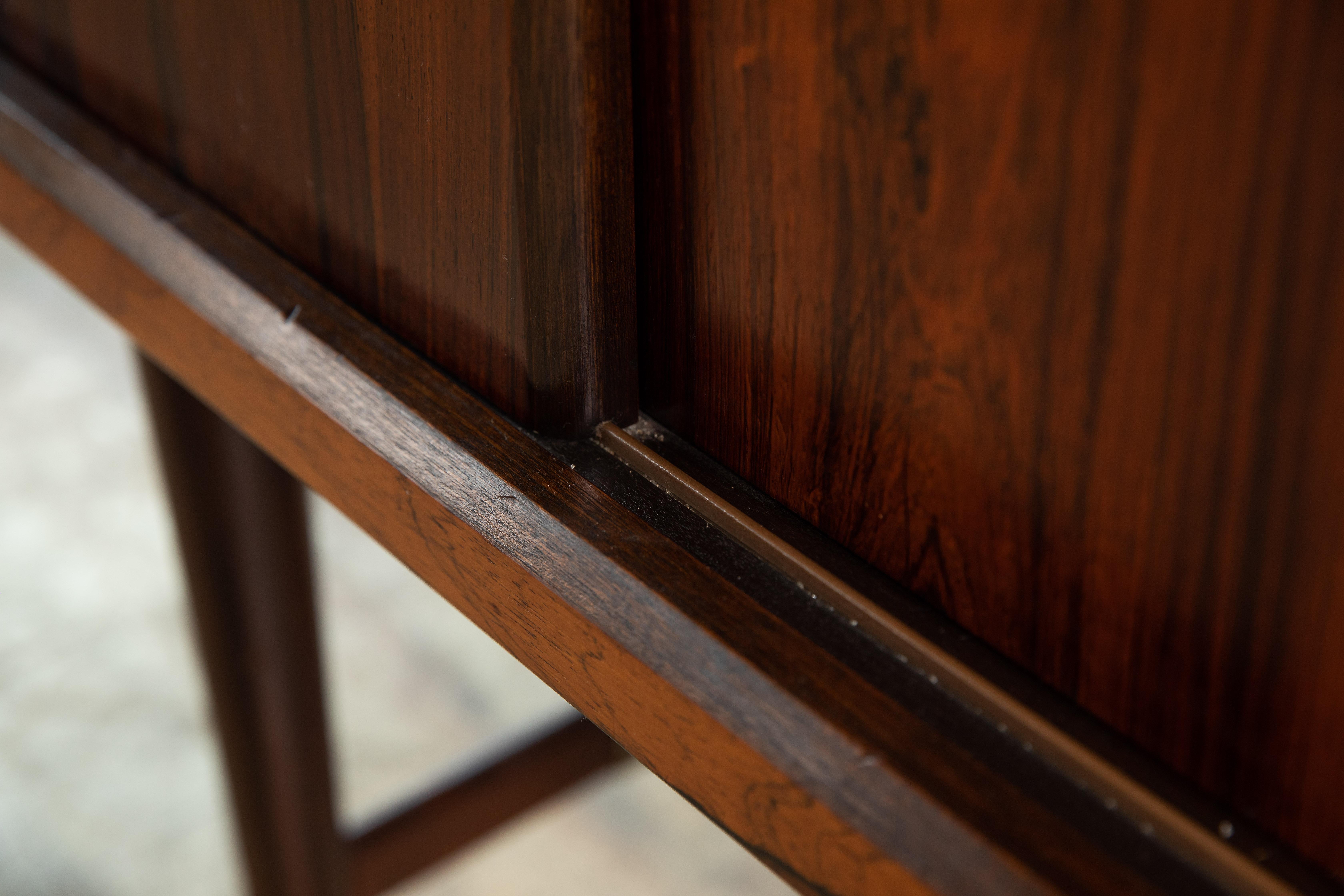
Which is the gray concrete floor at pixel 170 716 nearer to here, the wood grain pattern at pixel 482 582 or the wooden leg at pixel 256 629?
the wooden leg at pixel 256 629

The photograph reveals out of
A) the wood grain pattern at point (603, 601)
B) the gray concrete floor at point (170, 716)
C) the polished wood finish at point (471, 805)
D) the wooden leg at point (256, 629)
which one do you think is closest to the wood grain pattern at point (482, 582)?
the wood grain pattern at point (603, 601)

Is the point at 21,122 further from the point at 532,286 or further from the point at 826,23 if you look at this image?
the point at 826,23

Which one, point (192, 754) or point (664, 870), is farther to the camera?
point (192, 754)

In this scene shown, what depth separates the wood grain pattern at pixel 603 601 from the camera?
1.02ft

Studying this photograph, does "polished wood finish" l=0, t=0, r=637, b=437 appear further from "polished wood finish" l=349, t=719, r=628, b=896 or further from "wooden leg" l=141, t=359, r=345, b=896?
"polished wood finish" l=349, t=719, r=628, b=896

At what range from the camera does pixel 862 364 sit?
0.37 meters

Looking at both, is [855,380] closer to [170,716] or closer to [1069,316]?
[1069,316]

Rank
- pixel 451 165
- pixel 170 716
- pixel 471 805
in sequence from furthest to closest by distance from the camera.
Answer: pixel 170 716 → pixel 471 805 → pixel 451 165

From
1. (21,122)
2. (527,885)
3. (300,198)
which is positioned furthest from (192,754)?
(300,198)

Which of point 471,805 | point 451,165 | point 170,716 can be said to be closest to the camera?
point 451,165

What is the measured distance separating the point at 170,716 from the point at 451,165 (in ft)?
5.61

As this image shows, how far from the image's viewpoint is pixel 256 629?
100 centimetres

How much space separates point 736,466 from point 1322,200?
0.22 m

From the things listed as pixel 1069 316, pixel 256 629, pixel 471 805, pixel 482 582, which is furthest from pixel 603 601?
pixel 471 805
